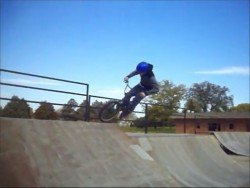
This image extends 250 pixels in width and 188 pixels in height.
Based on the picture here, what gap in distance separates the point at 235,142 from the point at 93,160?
7665 millimetres

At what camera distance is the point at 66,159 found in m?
6.41

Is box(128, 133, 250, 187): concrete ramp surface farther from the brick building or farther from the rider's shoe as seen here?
the brick building

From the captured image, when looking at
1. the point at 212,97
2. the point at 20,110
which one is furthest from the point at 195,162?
the point at 212,97

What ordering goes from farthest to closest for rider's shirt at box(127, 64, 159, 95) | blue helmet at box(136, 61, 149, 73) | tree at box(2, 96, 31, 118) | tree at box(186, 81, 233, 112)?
tree at box(186, 81, 233, 112) < tree at box(2, 96, 31, 118) < rider's shirt at box(127, 64, 159, 95) < blue helmet at box(136, 61, 149, 73)

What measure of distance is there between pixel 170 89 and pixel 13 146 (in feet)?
247

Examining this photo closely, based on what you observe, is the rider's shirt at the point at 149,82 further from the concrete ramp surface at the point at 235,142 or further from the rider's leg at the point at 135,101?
the concrete ramp surface at the point at 235,142

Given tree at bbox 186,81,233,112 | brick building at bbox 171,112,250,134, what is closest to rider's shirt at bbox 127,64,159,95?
brick building at bbox 171,112,250,134

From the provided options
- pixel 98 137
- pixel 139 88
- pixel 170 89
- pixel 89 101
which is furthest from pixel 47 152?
pixel 170 89

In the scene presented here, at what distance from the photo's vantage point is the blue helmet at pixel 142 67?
9.44 metres

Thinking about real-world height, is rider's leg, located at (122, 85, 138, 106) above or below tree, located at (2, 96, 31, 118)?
above

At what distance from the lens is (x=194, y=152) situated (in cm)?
964

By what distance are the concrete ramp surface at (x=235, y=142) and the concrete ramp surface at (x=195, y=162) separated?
1339 mm

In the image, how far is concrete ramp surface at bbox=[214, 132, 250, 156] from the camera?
38.5 feet

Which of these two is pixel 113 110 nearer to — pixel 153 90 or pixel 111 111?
pixel 111 111
